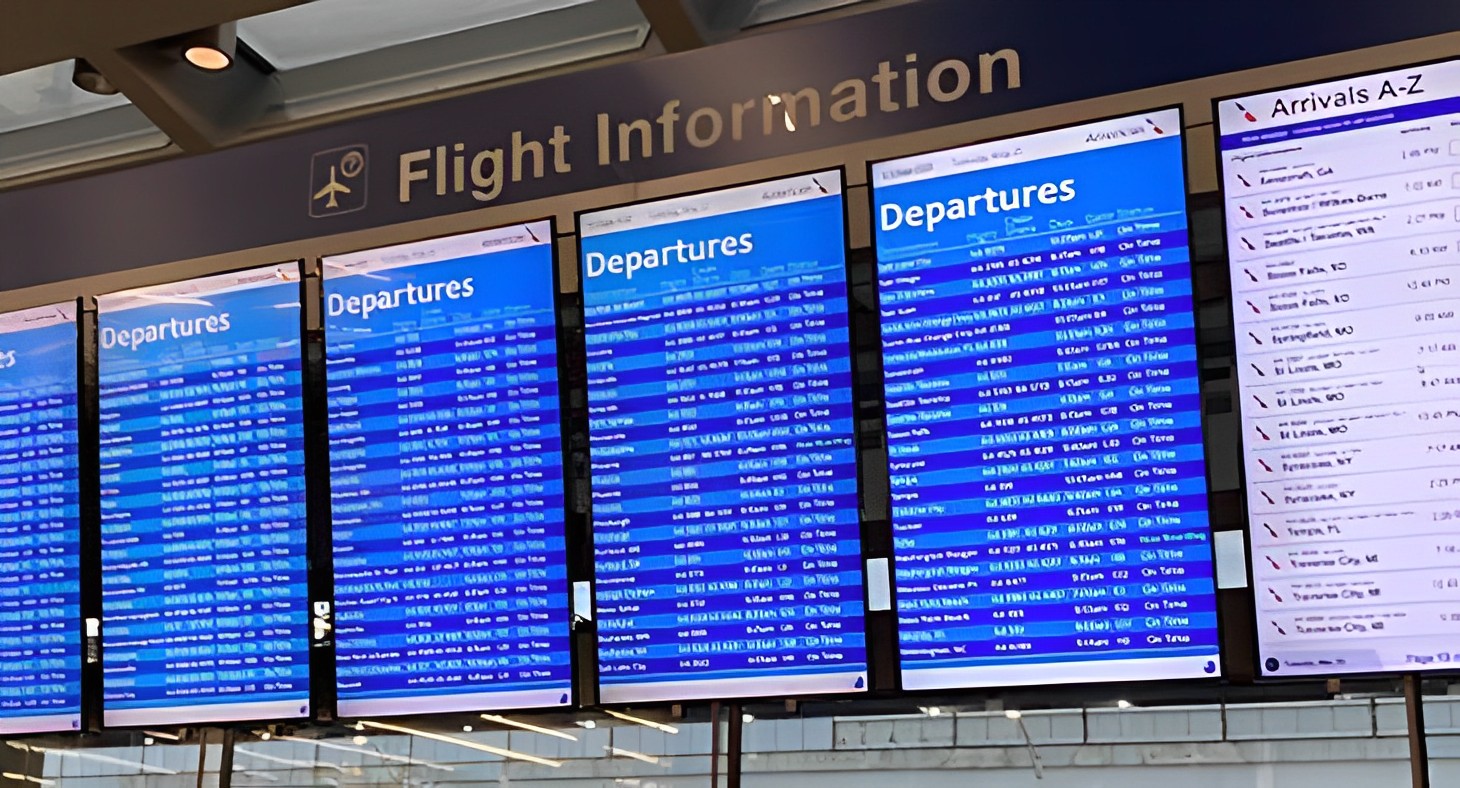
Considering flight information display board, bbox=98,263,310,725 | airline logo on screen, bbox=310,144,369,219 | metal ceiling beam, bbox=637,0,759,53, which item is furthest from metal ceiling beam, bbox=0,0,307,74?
metal ceiling beam, bbox=637,0,759,53

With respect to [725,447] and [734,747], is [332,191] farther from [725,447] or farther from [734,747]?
[734,747]

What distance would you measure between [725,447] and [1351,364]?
4.18 ft

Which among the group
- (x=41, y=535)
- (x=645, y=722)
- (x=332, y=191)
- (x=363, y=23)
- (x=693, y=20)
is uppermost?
(x=363, y=23)

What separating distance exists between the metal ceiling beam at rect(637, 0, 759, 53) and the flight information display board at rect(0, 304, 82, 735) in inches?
65.5

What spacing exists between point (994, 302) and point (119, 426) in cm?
220

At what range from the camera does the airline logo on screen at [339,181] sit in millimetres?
4379

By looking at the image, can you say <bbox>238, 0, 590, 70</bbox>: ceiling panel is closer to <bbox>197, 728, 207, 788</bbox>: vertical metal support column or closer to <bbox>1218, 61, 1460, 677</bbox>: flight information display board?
<bbox>197, 728, 207, 788</bbox>: vertical metal support column

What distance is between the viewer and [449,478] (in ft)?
12.5

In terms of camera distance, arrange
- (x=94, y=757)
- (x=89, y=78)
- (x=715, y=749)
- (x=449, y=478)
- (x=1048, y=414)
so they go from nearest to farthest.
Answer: (x=1048, y=414) < (x=715, y=749) < (x=449, y=478) < (x=94, y=757) < (x=89, y=78)

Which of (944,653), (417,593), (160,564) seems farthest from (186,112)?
(944,653)

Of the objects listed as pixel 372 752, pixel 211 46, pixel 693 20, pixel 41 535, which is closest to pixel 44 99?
pixel 211 46

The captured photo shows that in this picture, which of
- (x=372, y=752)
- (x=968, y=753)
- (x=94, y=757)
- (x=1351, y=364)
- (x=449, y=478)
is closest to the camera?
(x=1351, y=364)

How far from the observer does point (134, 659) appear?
405 cm

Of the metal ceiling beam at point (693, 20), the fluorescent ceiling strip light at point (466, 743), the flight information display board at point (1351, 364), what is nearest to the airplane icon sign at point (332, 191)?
the metal ceiling beam at point (693, 20)
